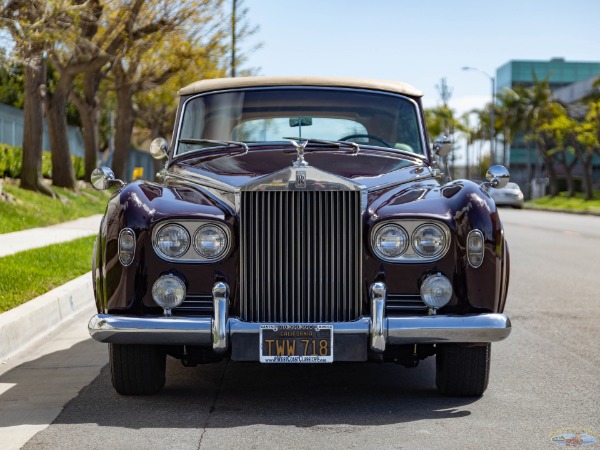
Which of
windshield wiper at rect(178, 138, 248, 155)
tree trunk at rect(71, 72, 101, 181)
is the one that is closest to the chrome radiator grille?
windshield wiper at rect(178, 138, 248, 155)

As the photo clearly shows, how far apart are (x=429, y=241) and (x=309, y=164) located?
112cm

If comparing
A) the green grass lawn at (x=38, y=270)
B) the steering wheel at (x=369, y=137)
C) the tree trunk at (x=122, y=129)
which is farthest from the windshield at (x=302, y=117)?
the tree trunk at (x=122, y=129)

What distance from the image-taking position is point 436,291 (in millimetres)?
5395

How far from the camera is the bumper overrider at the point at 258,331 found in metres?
5.22

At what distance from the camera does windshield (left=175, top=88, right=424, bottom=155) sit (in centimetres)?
703

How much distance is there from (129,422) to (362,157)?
7.71ft

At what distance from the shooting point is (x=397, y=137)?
23.1 feet

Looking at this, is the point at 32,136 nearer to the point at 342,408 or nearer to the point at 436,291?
the point at 342,408

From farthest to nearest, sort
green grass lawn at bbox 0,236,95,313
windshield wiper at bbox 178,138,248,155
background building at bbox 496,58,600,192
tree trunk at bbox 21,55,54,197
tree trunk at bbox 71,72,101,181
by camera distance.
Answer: background building at bbox 496,58,600,192
tree trunk at bbox 71,72,101,181
tree trunk at bbox 21,55,54,197
green grass lawn at bbox 0,236,95,313
windshield wiper at bbox 178,138,248,155

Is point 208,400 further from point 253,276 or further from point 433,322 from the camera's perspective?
point 433,322

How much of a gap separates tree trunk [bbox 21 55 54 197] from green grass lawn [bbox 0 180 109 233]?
1.37 ft

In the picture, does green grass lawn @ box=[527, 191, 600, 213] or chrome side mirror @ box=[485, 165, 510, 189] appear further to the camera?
green grass lawn @ box=[527, 191, 600, 213]

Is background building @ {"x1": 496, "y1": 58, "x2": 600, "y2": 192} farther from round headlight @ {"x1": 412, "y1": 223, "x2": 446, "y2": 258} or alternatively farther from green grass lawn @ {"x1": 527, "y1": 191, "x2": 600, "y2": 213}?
round headlight @ {"x1": 412, "y1": 223, "x2": 446, "y2": 258}

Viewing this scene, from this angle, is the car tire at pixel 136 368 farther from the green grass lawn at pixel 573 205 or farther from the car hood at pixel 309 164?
the green grass lawn at pixel 573 205
